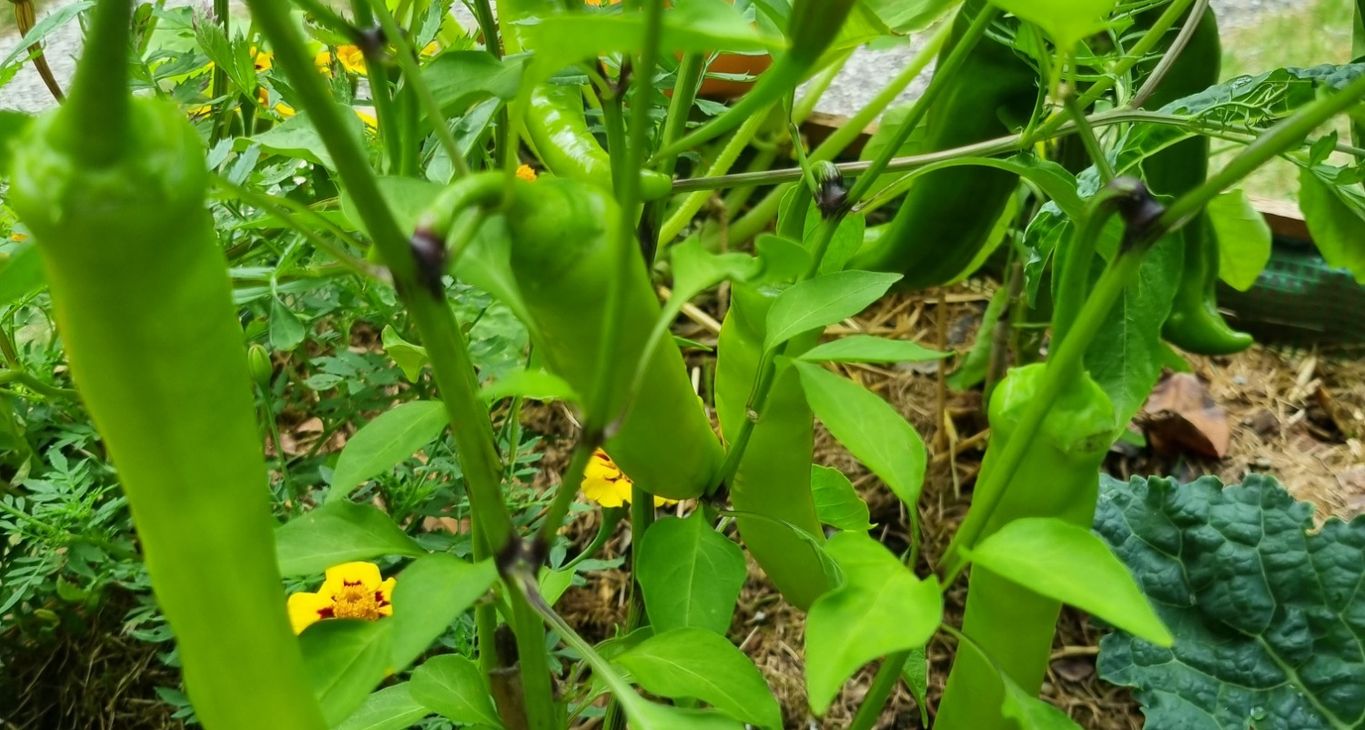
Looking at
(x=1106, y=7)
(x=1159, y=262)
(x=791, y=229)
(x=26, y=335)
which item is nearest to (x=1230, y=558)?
(x=1159, y=262)

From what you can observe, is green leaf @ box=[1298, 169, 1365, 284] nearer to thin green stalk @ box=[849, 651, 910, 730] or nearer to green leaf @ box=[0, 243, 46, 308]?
thin green stalk @ box=[849, 651, 910, 730]

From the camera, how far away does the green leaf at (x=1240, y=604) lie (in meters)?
0.72

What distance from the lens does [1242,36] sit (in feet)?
5.59

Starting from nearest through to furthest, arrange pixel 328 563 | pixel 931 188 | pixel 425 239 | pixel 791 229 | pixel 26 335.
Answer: pixel 425 239, pixel 328 563, pixel 791 229, pixel 931 188, pixel 26 335

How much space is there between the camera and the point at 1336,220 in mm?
583

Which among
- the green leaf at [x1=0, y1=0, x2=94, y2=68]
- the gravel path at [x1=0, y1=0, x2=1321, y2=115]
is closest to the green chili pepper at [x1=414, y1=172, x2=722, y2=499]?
the green leaf at [x1=0, y1=0, x2=94, y2=68]

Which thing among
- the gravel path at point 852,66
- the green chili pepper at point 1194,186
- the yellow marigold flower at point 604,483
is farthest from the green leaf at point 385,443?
the gravel path at point 852,66

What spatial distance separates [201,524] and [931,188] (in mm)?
664

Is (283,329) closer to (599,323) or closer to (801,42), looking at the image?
(599,323)

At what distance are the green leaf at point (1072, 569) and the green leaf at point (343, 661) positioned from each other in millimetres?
228

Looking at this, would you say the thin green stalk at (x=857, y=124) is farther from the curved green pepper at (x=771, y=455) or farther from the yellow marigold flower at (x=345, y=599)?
the yellow marigold flower at (x=345, y=599)

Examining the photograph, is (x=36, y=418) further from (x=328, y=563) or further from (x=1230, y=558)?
(x=1230, y=558)

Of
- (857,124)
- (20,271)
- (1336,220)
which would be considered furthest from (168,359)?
(857,124)

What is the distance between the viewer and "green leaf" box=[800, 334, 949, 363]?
1.26 feet
